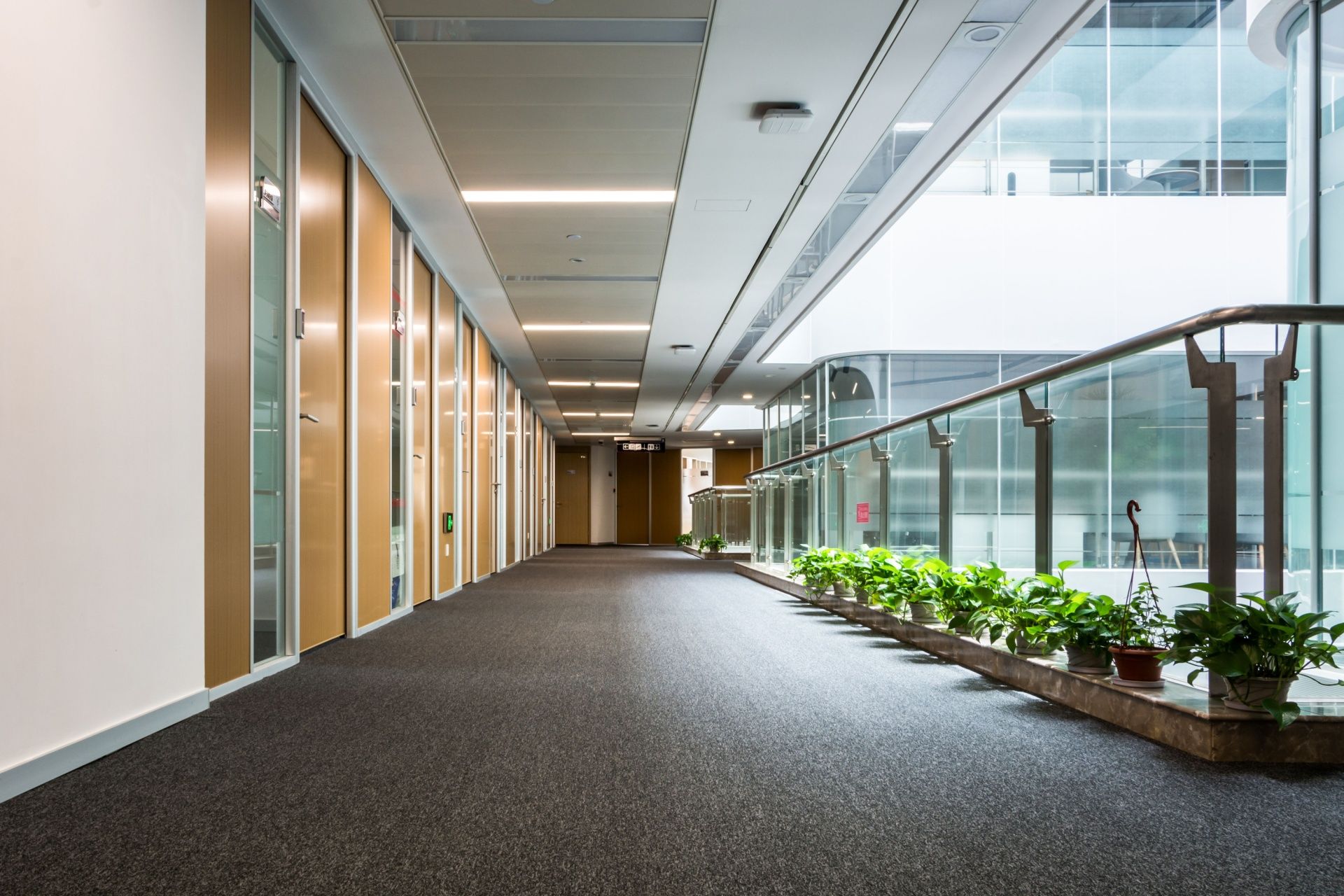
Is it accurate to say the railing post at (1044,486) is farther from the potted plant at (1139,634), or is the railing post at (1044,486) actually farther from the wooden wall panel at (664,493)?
the wooden wall panel at (664,493)

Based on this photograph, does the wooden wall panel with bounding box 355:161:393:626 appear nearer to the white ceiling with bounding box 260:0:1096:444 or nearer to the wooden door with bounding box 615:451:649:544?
the white ceiling with bounding box 260:0:1096:444

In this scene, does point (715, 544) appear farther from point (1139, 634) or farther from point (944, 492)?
point (1139, 634)

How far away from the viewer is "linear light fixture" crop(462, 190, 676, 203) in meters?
6.48

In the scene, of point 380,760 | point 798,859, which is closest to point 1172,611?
point 798,859

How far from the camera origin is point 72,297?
2.53 metres

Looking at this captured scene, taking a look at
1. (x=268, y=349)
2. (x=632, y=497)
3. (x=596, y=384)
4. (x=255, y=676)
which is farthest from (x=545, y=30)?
(x=632, y=497)

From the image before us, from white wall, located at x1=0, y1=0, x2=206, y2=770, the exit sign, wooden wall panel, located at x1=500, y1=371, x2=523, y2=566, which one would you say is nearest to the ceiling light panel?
white wall, located at x1=0, y1=0, x2=206, y2=770

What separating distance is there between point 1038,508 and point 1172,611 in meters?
0.92

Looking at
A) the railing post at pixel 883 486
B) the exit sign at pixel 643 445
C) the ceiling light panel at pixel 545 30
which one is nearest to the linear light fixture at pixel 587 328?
the railing post at pixel 883 486

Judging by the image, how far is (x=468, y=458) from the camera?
10.4 meters

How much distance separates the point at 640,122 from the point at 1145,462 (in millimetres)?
3259

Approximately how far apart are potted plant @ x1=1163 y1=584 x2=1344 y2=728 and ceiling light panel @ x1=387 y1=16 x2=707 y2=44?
3067mm

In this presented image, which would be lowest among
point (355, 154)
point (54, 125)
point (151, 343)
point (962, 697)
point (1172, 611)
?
point (962, 697)

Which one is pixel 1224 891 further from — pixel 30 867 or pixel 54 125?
pixel 54 125
